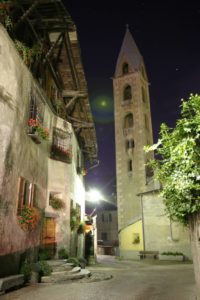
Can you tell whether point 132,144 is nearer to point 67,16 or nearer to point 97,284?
point 67,16

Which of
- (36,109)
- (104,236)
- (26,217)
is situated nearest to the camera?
(26,217)

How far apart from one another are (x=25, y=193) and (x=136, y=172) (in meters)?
26.8

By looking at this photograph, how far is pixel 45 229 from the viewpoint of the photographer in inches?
515

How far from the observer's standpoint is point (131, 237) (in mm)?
28000

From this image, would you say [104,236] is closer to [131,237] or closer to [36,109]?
[131,237]

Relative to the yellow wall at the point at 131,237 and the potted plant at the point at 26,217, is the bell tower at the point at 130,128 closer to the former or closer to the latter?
the yellow wall at the point at 131,237

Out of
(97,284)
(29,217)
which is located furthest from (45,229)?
(97,284)

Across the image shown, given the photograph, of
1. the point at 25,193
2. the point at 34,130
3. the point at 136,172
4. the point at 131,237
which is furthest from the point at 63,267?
the point at 136,172

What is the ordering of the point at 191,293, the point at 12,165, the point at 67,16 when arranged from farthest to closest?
the point at 67,16
the point at 12,165
the point at 191,293

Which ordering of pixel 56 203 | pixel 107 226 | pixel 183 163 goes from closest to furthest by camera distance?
pixel 183 163 < pixel 56 203 < pixel 107 226

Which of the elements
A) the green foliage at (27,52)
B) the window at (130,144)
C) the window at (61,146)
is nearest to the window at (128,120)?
the window at (130,144)

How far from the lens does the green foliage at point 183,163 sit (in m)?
5.71

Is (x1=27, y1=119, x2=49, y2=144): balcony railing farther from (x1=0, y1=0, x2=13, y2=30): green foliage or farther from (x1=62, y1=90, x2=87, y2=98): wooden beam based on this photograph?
(x1=62, y1=90, x2=87, y2=98): wooden beam

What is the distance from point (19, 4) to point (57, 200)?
32.0 feet
